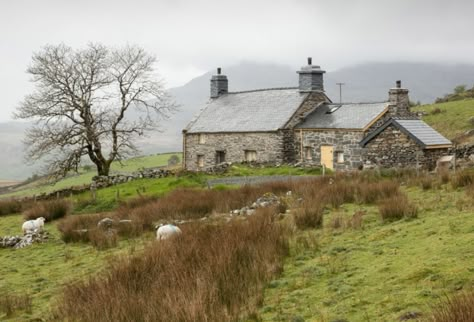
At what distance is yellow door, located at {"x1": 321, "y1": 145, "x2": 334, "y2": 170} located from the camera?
29.5m

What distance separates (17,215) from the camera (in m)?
22.1

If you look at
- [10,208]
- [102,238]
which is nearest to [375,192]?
[102,238]

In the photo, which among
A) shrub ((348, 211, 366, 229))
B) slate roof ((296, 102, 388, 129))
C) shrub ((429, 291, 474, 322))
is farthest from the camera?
slate roof ((296, 102, 388, 129))

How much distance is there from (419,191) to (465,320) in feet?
33.1

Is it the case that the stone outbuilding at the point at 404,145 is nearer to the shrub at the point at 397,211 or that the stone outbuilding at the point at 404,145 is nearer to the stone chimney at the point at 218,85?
the shrub at the point at 397,211

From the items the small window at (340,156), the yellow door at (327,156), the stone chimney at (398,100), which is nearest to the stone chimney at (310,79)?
the yellow door at (327,156)

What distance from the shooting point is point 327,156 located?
29812 millimetres

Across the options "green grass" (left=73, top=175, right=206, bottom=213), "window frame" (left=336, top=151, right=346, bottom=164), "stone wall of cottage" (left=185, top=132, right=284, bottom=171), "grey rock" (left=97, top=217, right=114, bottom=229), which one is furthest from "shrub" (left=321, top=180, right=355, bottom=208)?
"stone wall of cottage" (left=185, top=132, right=284, bottom=171)

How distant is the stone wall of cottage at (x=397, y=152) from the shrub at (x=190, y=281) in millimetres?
14993

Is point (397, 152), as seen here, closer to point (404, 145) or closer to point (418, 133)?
point (404, 145)

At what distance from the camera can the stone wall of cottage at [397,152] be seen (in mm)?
22148

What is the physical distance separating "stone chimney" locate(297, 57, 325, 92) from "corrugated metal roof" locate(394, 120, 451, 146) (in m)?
10.3

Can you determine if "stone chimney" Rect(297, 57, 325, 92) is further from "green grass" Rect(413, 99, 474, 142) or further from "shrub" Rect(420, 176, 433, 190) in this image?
"shrub" Rect(420, 176, 433, 190)

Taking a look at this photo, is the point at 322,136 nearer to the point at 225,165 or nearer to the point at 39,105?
the point at 225,165
